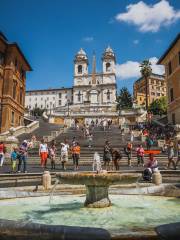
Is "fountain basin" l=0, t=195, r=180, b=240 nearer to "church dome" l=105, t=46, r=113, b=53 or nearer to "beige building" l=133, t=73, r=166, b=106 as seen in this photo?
"beige building" l=133, t=73, r=166, b=106

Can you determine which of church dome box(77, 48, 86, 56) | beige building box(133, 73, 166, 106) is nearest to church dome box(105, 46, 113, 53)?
church dome box(77, 48, 86, 56)

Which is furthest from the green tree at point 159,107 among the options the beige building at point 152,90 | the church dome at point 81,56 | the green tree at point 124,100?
the church dome at point 81,56

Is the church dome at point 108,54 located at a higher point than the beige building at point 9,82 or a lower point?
higher

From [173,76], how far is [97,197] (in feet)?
110

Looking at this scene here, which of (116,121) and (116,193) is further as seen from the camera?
(116,121)

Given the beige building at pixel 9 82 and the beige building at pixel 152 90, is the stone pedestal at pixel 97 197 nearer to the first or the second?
the beige building at pixel 9 82

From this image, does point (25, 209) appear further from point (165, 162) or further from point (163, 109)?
point (163, 109)

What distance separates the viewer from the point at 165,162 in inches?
853

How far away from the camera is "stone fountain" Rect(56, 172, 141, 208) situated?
7.49m

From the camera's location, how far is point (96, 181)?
760 cm

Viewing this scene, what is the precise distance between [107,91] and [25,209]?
106 meters

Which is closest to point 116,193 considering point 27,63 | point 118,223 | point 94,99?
point 118,223

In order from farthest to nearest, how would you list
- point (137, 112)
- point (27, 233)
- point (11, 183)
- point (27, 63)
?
1. point (137, 112)
2. point (27, 63)
3. point (11, 183)
4. point (27, 233)

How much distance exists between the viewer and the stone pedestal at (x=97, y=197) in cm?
802
